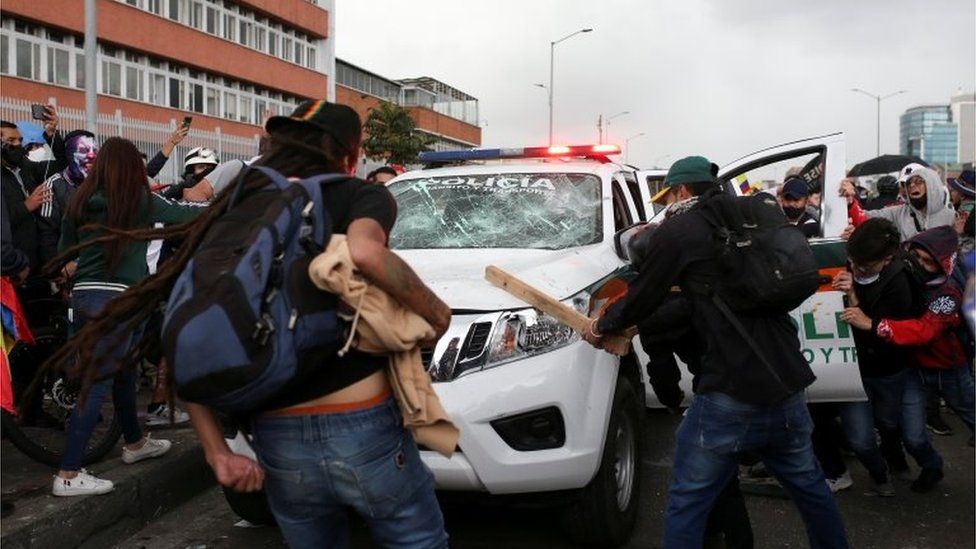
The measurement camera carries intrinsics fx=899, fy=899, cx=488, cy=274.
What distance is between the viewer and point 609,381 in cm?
395

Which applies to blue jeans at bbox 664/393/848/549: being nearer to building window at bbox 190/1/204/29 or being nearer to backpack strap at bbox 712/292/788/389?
backpack strap at bbox 712/292/788/389

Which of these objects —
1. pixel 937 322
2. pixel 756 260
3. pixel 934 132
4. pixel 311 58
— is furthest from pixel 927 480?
pixel 934 132

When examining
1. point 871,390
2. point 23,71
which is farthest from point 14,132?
point 23,71

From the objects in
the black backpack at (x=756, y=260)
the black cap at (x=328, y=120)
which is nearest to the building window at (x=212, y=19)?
the black backpack at (x=756, y=260)

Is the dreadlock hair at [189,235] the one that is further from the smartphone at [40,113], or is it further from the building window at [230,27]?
the building window at [230,27]

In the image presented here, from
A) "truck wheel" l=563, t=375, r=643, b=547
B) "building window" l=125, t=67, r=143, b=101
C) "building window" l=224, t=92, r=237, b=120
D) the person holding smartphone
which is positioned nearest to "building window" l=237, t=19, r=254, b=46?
"building window" l=224, t=92, r=237, b=120

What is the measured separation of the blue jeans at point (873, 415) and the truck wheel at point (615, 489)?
1.23 metres

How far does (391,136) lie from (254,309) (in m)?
42.5

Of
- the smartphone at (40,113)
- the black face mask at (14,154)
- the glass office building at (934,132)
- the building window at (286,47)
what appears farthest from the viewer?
the glass office building at (934,132)

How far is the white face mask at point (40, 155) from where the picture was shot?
22.9 ft

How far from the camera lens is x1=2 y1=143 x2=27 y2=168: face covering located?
5551 mm

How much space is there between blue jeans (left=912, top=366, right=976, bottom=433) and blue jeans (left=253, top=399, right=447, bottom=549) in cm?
357

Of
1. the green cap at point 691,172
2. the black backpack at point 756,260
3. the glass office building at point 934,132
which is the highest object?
the glass office building at point 934,132

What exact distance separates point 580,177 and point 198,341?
3.73 metres
